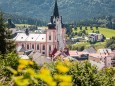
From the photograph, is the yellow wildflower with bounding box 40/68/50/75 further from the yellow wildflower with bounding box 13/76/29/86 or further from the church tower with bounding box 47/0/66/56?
the church tower with bounding box 47/0/66/56

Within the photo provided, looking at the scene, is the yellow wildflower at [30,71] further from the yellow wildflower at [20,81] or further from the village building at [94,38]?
the village building at [94,38]

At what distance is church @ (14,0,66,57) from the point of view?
111000 millimetres

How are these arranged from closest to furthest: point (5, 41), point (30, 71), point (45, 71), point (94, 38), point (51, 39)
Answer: point (45, 71) → point (30, 71) → point (5, 41) → point (51, 39) → point (94, 38)

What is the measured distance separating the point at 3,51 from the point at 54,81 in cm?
3926

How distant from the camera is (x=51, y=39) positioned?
11312cm

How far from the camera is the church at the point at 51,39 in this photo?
111000mm

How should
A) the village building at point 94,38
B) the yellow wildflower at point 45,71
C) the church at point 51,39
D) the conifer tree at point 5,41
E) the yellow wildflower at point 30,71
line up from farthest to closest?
1. the village building at point 94,38
2. the church at point 51,39
3. the conifer tree at point 5,41
4. the yellow wildflower at point 30,71
5. the yellow wildflower at point 45,71

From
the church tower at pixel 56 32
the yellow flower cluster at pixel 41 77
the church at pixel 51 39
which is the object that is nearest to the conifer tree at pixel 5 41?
the yellow flower cluster at pixel 41 77

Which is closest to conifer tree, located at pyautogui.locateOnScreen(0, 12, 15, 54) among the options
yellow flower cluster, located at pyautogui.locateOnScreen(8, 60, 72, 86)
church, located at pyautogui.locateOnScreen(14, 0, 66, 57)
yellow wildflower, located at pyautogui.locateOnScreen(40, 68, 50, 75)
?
yellow flower cluster, located at pyautogui.locateOnScreen(8, 60, 72, 86)

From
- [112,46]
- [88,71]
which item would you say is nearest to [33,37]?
[112,46]

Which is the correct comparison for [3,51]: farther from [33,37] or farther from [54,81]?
[33,37]

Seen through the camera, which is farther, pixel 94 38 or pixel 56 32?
pixel 94 38

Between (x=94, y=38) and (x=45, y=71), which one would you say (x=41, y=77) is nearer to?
(x=45, y=71)

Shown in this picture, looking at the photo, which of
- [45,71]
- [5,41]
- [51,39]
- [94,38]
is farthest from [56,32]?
[45,71]
